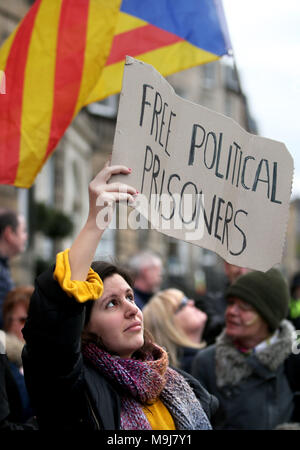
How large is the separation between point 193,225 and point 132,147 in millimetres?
390

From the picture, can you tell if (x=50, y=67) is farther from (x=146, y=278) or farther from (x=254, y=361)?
(x=146, y=278)

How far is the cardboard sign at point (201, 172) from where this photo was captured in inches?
84.0

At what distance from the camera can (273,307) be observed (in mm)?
3553

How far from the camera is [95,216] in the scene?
188cm

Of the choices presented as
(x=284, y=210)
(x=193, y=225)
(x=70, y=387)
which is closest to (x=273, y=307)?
(x=284, y=210)

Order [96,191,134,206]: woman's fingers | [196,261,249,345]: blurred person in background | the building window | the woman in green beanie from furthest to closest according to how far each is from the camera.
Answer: the building window < [196,261,249,345]: blurred person in background < the woman in green beanie < [96,191,134,206]: woman's fingers

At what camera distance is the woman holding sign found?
1782mm

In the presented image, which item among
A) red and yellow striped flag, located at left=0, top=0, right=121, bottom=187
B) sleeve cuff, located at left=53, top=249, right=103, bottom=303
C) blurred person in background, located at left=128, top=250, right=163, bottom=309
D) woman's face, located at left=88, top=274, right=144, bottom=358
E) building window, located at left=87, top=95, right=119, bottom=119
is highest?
building window, located at left=87, top=95, right=119, bottom=119

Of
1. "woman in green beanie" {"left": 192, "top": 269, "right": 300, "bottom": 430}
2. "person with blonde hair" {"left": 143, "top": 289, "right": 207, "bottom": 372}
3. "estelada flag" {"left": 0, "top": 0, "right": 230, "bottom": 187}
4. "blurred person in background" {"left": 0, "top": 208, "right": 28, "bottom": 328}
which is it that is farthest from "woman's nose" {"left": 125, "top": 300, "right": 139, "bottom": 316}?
"blurred person in background" {"left": 0, "top": 208, "right": 28, "bottom": 328}

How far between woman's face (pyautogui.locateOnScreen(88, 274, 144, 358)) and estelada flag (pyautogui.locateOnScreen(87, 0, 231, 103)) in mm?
1937

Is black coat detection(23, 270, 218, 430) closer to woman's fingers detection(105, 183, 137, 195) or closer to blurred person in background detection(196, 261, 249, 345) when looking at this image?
woman's fingers detection(105, 183, 137, 195)

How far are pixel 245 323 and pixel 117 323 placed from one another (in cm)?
152

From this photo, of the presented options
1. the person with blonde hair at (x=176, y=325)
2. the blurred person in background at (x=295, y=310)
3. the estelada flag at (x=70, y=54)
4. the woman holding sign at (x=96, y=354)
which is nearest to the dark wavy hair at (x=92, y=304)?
the woman holding sign at (x=96, y=354)

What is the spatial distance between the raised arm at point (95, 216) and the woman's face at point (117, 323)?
0.38 m
